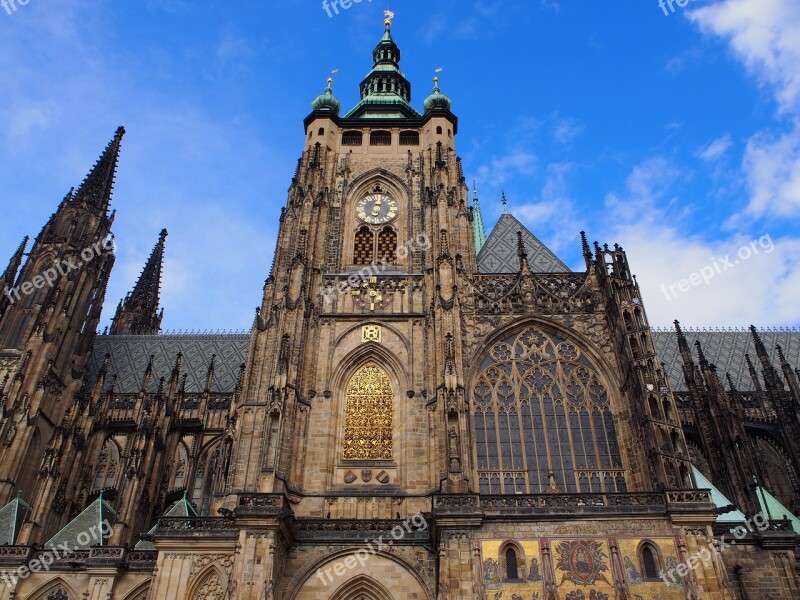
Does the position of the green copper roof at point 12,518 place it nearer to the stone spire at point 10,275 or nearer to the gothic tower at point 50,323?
the gothic tower at point 50,323

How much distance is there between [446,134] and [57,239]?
21288mm

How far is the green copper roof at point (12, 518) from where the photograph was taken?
24.6 metres

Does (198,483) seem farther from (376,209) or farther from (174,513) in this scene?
(376,209)

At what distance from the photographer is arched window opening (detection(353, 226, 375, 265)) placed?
28562 mm

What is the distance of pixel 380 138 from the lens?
3256 cm

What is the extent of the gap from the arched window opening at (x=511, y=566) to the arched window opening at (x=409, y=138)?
2007cm

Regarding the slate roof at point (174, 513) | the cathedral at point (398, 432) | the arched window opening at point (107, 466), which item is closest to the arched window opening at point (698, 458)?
the cathedral at point (398, 432)

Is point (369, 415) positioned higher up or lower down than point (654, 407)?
higher up

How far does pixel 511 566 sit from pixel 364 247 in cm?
1503

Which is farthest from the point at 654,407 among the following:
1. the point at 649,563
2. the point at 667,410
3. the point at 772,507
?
the point at 772,507

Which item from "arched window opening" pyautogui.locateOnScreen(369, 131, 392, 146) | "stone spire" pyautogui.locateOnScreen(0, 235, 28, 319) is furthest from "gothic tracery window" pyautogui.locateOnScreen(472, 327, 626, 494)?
"stone spire" pyautogui.locateOnScreen(0, 235, 28, 319)

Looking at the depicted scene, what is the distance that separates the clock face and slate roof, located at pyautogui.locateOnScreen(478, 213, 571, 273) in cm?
439

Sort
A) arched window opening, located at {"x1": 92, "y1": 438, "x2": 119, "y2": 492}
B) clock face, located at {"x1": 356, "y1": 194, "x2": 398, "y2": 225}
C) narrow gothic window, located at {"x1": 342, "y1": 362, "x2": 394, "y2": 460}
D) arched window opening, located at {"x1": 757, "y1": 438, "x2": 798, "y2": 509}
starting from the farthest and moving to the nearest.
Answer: arched window opening, located at {"x1": 92, "y1": 438, "x2": 119, "y2": 492}, clock face, located at {"x1": 356, "y1": 194, "x2": 398, "y2": 225}, arched window opening, located at {"x1": 757, "y1": 438, "x2": 798, "y2": 509}, narrow gothic window, located at {"x1": 342, "y1": 362, "x2": 394, "y2": 460}

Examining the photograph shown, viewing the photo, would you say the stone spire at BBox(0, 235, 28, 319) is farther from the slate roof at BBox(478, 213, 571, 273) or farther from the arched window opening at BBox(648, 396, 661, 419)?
the arched window opening at BBox(648, 396, 661, 419)
